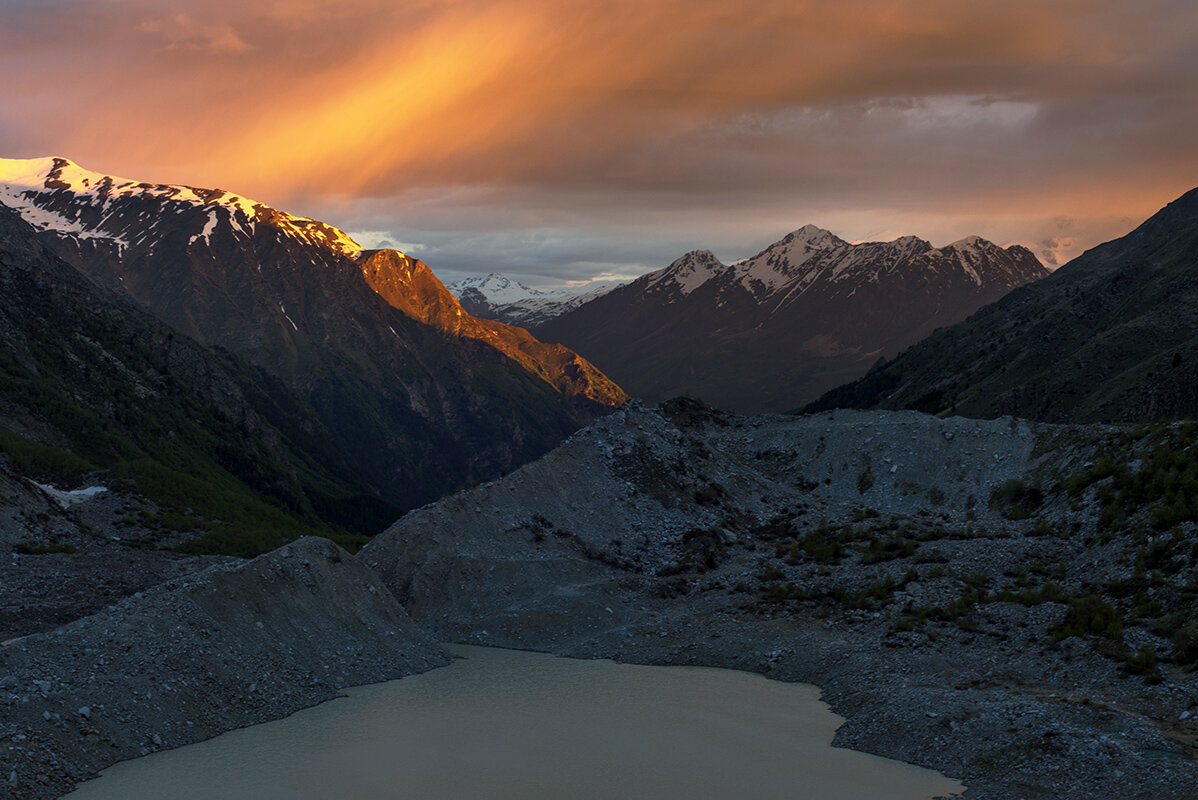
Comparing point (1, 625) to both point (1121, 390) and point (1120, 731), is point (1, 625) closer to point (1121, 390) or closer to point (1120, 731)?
point (1120, 731)

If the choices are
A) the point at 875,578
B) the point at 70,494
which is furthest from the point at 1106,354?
the point at 70,494

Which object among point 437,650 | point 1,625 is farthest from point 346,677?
point 1,625

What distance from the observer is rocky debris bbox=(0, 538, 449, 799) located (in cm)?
3519

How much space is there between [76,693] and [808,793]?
28.4 meters

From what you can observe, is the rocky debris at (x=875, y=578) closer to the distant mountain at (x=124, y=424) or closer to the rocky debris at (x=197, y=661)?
the rocky debris at (x=197, y=661)

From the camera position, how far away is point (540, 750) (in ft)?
131

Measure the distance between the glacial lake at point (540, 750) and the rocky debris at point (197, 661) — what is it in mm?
1195

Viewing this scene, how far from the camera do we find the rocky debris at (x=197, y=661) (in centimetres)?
3519

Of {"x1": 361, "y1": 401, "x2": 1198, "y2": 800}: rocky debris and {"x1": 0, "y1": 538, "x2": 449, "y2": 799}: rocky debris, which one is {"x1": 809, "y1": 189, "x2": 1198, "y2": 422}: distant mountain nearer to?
{"x1": 361, "y1": 401, "x2": 1198, "y2": 800}: rocky debris

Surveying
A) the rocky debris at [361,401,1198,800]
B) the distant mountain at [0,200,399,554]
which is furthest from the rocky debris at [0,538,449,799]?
the distant mountain at [0,200,399,554]

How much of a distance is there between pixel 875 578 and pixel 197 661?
38.2 meters

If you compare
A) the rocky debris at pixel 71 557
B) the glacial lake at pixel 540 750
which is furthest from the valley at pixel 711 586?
the glacial lake at pixel 540 750

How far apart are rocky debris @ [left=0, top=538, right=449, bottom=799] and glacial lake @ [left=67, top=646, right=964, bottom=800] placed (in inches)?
47.0

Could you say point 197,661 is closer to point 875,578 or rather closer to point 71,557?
point 71,557
